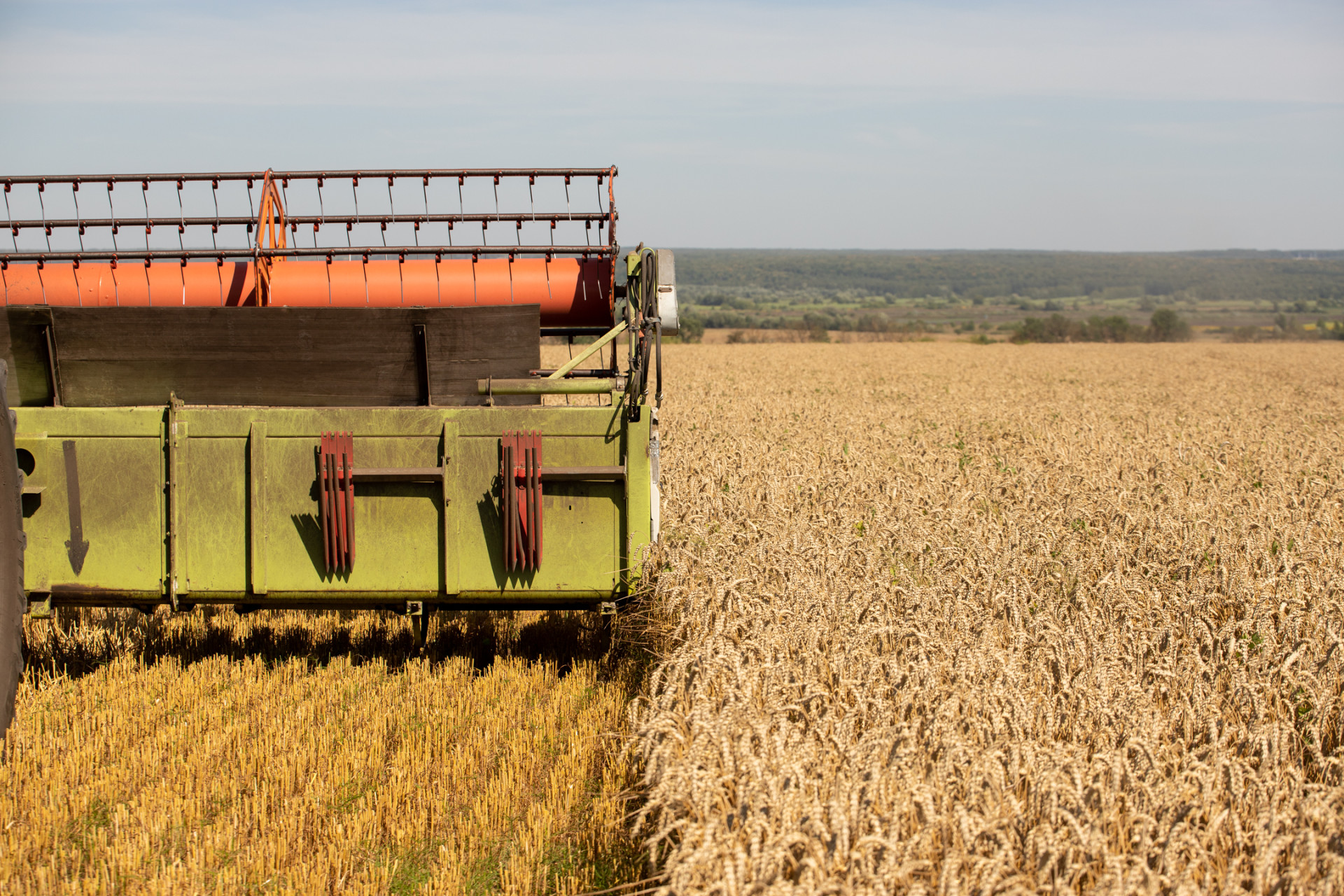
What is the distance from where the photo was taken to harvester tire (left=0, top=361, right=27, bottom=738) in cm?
409

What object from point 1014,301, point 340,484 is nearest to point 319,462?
point 340,484

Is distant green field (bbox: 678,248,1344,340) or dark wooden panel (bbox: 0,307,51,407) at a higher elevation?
distant green field (bbox: 678,248,1344,340)

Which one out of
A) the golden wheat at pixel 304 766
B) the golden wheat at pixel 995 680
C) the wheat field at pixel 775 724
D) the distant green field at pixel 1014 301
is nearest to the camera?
the golden wheat at pixel 995 680

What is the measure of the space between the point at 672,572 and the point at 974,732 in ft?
6.70

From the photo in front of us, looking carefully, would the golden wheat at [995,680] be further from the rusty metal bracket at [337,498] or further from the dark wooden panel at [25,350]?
the dark wooden panel at [25,350]

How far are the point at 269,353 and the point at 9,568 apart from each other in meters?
1.68

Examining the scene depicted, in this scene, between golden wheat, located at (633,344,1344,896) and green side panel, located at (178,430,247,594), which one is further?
green side panel, located at (178,430,247,594)

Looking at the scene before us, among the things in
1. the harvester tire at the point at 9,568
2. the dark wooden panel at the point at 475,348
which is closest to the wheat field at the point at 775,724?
the harvester tire at the point at 9,568

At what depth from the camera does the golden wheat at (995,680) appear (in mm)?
2812

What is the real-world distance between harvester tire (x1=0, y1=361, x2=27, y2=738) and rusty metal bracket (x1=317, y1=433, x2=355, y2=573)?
1.25m

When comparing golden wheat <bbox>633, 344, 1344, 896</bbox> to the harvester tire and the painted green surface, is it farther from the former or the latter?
the harvester tire

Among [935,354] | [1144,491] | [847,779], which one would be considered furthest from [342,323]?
[935,354]

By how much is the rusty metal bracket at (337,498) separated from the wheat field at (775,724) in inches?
28.8

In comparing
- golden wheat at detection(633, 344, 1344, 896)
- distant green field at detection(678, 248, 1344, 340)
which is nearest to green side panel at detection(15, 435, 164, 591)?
golden wheat at detection(633, 344, 1344, 896)
